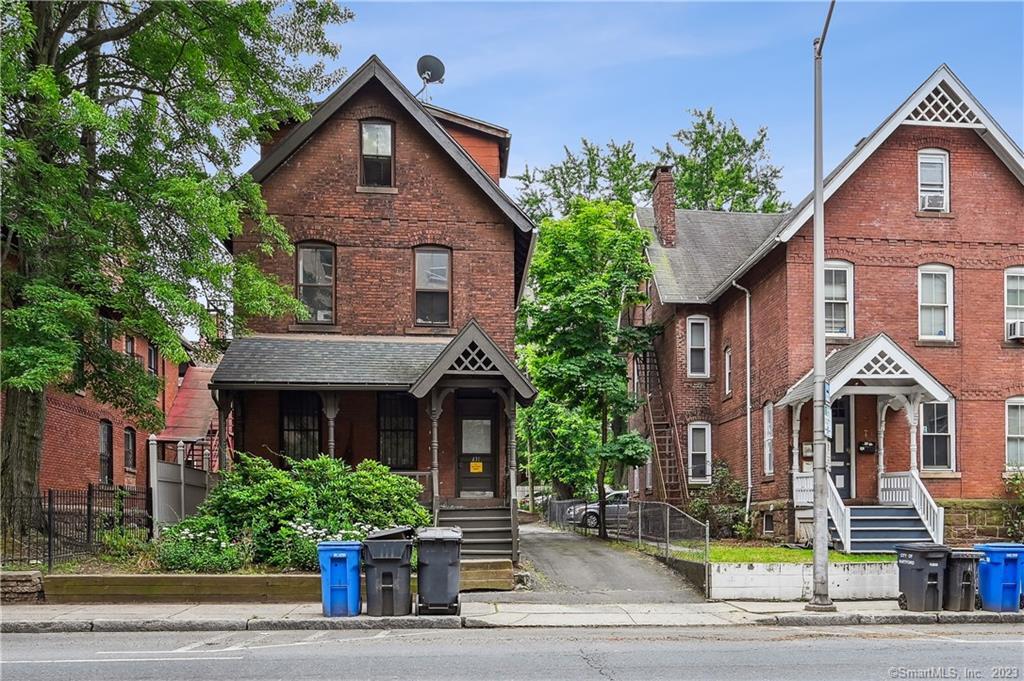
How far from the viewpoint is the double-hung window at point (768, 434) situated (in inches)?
1016

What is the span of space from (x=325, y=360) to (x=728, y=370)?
1342 cm

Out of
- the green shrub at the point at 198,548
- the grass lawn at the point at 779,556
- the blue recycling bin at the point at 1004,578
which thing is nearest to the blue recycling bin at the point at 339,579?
the green shrub at the point at 198,548

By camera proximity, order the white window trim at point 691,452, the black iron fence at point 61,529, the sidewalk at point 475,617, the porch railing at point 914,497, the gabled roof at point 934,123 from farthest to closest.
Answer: the white window trim at point 691,452 < the gabled roof at point 934,123 < the porch railing at point 914,497 < the black iron fence at point 61,529 < the sidewalk at point 475,617

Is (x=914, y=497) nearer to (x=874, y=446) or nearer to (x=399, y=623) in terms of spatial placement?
(x=874, y=446)

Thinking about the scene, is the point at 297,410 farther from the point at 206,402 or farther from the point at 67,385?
the point at 206,402

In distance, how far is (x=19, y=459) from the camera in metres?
18.6

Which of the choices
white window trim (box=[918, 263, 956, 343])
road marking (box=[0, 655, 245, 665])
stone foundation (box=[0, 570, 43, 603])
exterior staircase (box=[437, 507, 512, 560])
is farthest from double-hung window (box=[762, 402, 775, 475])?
road marking (box=[0, 655, 245, 665])

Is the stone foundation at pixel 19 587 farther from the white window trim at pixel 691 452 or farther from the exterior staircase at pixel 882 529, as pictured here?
the white window trim at pixel 691 452

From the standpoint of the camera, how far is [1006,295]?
2505cm

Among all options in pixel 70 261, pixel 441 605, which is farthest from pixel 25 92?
pixel 441 605

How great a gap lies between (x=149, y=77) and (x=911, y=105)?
56.8ft

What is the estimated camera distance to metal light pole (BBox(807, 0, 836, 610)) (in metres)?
15.6

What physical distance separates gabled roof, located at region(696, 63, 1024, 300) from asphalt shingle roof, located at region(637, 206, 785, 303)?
579cm

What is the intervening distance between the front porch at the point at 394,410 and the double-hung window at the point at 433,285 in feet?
2.19
